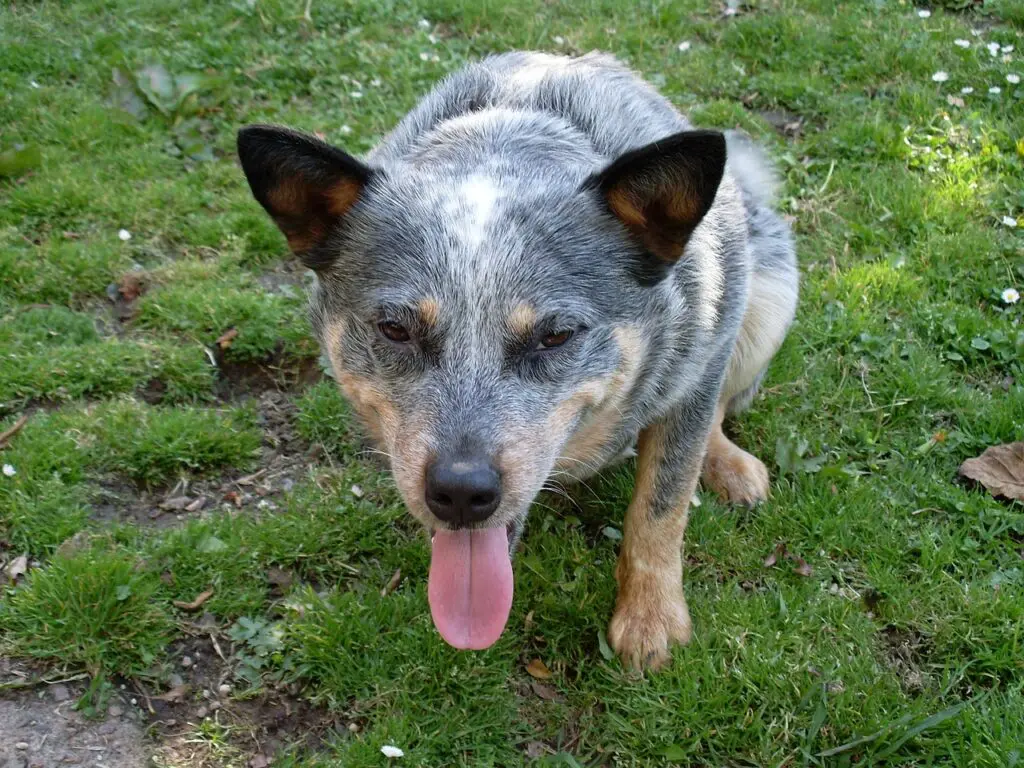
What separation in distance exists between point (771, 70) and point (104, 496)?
480 cm

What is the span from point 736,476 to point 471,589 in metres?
1.46

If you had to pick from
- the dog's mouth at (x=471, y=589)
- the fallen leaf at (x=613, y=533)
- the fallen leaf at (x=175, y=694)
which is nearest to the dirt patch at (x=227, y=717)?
the fallen leaf at (x=175, y=694)

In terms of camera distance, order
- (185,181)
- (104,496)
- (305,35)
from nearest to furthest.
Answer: (104,496) → (185,181) → (305,35)

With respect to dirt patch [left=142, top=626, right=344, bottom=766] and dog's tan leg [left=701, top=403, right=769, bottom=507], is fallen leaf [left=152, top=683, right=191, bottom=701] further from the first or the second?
dog's tan leg [left=701, top=403, right=769, bottom=507]

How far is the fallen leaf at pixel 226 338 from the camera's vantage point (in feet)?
14.9

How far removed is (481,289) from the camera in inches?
107

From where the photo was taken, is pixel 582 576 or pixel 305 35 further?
pixel 305 35

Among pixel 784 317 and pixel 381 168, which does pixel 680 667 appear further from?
pixel 381 168

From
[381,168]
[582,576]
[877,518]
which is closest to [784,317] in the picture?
[877,518]

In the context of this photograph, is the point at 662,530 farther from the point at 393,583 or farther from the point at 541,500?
the point at 393,583

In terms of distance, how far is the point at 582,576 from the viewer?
3.62 meters

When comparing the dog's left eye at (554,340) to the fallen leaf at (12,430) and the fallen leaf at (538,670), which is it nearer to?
the fallen leaf at (538,670)

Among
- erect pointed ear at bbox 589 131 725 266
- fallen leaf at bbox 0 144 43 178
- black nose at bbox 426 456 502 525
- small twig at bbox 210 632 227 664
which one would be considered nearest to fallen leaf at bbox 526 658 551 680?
black nose at bbox 426 456 502 525

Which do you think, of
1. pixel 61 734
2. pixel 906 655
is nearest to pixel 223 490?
pixel 61 734
